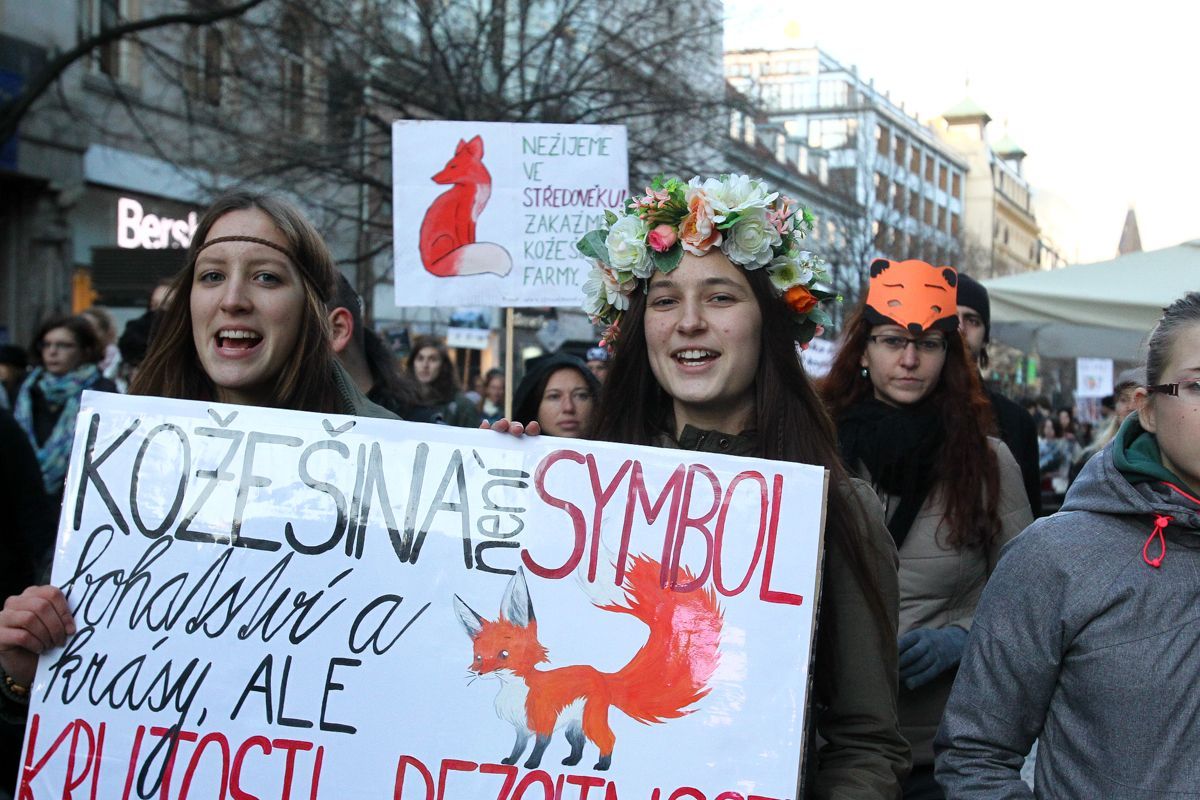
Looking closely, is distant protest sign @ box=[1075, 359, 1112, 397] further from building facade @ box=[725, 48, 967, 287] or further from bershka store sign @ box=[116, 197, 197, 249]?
bershka store sign @ box=[116, 197, 197, 249]

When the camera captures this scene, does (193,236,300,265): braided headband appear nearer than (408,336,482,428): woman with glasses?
Yes

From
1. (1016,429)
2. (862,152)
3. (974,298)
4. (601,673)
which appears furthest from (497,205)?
(862,152)

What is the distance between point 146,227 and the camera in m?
16.9

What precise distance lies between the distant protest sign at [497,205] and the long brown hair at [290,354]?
2.61 metres

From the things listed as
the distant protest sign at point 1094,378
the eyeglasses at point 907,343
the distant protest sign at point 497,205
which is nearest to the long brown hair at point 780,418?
the eyeglasses at point 907,343

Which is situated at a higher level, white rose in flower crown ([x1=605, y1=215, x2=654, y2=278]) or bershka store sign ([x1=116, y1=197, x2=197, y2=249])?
bershka store sign ([x1=116, y1=197, x2=197, y2=249])

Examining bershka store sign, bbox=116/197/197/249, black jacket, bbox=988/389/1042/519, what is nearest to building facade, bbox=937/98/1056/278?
bershka store sign, bbox=116/197/197/249

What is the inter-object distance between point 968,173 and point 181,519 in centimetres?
8622

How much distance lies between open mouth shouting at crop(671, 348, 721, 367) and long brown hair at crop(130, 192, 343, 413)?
76 cm

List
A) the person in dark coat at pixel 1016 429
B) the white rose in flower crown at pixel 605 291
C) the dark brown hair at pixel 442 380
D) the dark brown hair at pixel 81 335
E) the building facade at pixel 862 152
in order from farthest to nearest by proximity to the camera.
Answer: the building facade at pixel 862 152, the dark brown hair at pixel 442 380, the dark brown hair at pixel 81 335, the person in dark coat at pixel 1016 429, the white rose in flower crown at pixel 605 291

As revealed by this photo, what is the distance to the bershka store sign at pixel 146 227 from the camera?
16.5 m

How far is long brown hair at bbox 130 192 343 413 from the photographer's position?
249 centimetres

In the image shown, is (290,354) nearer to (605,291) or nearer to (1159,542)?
(605,291)

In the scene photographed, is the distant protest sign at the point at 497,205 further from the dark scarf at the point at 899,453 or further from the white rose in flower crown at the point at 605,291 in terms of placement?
the white rose in flower crown at the point at 605,291
